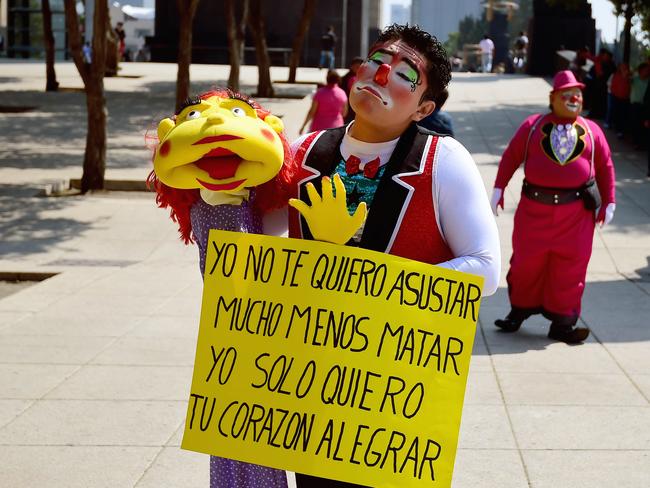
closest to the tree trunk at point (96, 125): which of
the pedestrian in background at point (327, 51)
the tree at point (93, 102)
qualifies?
the tree at point (93, 102)

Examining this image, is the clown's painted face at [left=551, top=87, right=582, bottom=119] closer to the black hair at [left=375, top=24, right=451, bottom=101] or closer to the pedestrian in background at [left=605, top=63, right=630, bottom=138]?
the black hair at [left=375, top=24, right=451, bottom=101]

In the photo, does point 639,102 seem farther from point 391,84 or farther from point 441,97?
point 391,84

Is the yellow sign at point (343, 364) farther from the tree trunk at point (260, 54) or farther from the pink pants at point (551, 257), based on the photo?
the tree trunk at point (260, 54)

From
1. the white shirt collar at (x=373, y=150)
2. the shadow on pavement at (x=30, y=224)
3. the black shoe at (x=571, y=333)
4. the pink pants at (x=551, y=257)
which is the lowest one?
the shadow on pavement at (x=30, y=224)

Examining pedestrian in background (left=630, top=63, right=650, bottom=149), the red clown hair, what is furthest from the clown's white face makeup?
pedestrian in background (left=630, top=63, right=650, bottom=149)

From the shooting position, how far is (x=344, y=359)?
3.47 metres

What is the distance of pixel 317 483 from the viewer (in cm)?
372

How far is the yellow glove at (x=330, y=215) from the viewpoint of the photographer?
11.4 feet

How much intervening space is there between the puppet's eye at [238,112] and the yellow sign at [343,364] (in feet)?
1.53

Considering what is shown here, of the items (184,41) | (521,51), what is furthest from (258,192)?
(521,51)

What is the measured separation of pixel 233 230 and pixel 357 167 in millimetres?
451

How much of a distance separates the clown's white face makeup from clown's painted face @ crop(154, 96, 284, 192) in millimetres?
313

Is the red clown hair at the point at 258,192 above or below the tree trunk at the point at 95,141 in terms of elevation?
above

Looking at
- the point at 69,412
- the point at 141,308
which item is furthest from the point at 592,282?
the point at 69,412
